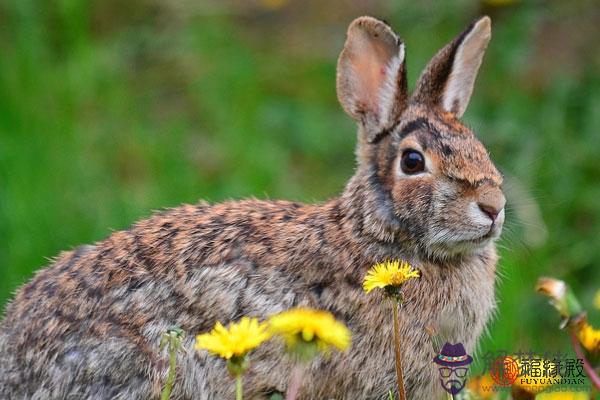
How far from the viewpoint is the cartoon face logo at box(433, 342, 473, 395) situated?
136 inches

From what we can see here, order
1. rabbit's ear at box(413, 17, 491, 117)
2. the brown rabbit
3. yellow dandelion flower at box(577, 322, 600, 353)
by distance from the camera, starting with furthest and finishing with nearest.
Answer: rabbit's ear at box(413, 17, 491, 117), the brown rabbit, yellow dandelion flower at box(577, 322, 600, 353)

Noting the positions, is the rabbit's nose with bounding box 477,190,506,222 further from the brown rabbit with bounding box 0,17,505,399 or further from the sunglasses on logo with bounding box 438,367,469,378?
the sunglasses on logo with bounding box 438,367,469,378

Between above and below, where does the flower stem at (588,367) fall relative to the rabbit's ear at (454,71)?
below

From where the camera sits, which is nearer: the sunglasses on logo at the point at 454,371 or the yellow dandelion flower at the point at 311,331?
the yellow dandelion flower at the point at 311,331

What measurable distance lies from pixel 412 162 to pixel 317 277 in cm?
56

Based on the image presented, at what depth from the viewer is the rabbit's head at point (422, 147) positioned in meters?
4.10

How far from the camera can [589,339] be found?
3402 mm

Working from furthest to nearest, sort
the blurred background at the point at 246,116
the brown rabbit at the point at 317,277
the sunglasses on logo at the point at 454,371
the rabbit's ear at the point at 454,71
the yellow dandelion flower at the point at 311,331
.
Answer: the blurred background at the point at 246,116 → the rabbit's ear at the point at 454,71 → the brown rabbit at the point at 317,277 → the sunglasses on logo at the point at 454,371 → the yellow dandelion flower at the point at 311,331

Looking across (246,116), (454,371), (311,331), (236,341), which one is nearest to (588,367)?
(454,371)

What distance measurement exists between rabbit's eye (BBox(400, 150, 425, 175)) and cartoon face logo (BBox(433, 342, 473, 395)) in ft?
2.95

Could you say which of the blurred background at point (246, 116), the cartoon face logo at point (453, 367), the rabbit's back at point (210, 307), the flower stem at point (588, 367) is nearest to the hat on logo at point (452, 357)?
the cartoon face logo at point (453, 367)

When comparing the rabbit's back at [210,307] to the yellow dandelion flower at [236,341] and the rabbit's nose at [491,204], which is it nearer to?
the rabbit's nose at [491,204]

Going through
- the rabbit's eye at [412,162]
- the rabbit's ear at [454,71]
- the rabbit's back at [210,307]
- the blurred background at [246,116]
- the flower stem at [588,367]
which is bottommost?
the flower stem at [588,367]

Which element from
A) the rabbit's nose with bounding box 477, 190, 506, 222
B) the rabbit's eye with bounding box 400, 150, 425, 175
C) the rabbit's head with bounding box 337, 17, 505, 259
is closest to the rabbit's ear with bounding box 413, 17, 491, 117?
the rabbit's head with bounding box 337, 17, 505, 259
